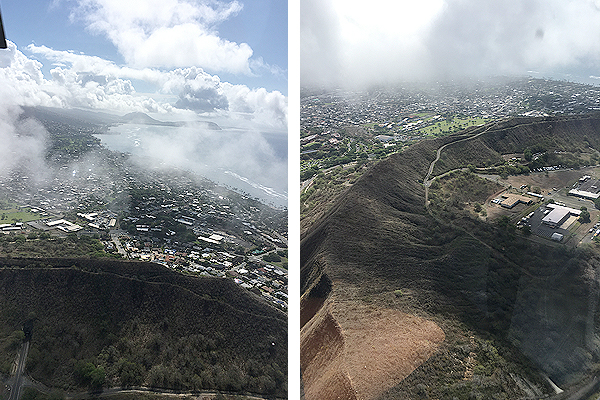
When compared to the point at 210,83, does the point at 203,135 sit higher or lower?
lower

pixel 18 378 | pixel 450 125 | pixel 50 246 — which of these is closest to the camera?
pixel 18 378

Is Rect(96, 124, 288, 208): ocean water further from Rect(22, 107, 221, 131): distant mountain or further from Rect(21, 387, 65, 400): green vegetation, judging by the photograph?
Rect(21, 387, 65, 400): green vegetation

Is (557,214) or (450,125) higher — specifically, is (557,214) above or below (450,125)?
below

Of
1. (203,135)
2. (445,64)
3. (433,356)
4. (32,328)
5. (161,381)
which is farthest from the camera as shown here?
(445,64)

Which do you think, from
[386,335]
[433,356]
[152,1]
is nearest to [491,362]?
[433,356]

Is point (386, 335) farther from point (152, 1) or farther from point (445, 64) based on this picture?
point (152, 1)

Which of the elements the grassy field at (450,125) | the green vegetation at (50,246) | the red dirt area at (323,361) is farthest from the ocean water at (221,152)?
the grassy field at (450,125)

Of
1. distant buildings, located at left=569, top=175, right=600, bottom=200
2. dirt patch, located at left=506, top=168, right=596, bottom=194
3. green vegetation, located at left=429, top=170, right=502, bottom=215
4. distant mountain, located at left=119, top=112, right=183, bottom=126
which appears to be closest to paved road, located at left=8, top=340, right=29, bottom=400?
distant mountain, located at left=119, top=112, right=183, bottom=126

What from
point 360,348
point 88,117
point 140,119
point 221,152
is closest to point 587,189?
point 360,348

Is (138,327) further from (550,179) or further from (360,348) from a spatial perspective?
(550,179)
